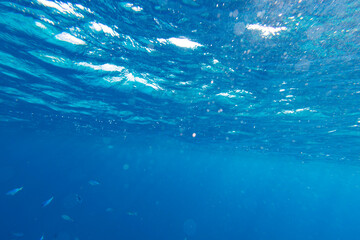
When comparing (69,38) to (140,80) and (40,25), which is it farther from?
(140,80)

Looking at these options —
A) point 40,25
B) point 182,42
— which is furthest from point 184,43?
point 40,25

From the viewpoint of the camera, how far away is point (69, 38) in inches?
367

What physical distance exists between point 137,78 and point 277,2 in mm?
8673

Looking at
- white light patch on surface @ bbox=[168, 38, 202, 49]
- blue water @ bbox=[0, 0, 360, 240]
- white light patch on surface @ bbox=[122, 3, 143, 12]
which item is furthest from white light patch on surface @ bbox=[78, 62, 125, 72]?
white light patch on surface @ bbox=[122, 3, 143, 12]

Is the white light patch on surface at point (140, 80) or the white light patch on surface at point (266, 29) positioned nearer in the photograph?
the white light patch on surface at point (266, 29)

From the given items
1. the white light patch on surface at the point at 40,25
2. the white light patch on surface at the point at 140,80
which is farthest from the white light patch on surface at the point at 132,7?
the white light patch on surface at the point at 140,80

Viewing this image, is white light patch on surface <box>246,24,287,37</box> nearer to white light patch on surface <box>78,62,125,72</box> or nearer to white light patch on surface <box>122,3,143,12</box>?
white light patch on surface <box>122,3,143,12</box>

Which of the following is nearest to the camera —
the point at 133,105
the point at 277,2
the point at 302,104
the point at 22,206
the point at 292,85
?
the point at 277,2

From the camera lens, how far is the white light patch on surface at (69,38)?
9125 mm

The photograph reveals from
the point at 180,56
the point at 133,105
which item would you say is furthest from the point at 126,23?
the point at 133,105

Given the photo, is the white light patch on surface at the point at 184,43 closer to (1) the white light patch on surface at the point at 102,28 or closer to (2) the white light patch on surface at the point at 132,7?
(2) the white light patch on surface at the point at 132,7

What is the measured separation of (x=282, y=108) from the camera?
1526 cm

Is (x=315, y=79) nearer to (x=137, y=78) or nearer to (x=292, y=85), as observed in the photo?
(x=292, y=85)

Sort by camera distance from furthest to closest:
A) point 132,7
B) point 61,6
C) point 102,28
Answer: point 102,28, point 61,6, point 132,7
